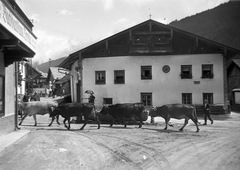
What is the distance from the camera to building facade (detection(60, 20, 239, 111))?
20750mm

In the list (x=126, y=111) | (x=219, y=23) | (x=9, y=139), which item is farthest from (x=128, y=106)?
(x=219, y=23)

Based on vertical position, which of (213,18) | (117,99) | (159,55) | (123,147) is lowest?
(123,147)

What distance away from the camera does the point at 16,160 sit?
6.66 metres

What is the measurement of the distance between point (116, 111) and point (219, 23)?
85.5 m

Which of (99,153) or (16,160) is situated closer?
(16,160)

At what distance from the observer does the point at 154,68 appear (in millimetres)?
21062

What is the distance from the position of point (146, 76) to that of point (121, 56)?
309 cm

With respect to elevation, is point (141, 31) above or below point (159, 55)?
Result: above

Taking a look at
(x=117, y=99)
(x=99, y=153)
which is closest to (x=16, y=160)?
(x=99, y=153)

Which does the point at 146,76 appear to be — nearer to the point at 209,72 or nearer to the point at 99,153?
the point at 209,72

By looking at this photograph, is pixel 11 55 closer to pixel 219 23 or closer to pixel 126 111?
pixel 126 111

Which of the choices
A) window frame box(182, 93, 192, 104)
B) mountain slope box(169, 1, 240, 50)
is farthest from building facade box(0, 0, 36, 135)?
mountain slope box(169, 1, 240, 50)

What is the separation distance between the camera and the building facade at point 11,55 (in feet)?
23.8

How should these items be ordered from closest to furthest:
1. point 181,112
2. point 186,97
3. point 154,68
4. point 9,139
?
point 9,139
point 181,112
point 186,97
point 154,68
